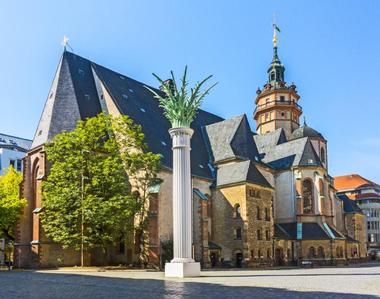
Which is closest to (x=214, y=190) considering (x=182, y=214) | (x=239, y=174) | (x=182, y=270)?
(x=239, y=174)

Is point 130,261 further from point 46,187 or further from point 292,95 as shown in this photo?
point 292,95

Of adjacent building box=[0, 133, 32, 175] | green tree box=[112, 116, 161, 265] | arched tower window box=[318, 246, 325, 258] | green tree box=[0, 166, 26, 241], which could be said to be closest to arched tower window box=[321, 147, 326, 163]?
arched tower window box=[318, 246, 325, 258]

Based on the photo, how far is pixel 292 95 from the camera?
2662 inches

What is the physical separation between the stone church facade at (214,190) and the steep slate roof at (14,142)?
110 ft

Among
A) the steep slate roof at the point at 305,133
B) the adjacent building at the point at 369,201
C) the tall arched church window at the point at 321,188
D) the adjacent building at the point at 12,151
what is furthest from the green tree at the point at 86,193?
the adjacent building at the point at 369,201

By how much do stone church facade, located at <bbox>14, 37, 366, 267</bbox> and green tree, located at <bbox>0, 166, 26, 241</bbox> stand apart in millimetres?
917

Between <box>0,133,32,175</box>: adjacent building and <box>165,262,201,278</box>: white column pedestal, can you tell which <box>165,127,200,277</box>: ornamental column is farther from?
<box>0,133,32,175</box>: adjacent building

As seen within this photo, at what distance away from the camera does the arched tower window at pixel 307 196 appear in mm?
53406

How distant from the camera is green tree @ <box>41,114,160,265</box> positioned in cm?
3472

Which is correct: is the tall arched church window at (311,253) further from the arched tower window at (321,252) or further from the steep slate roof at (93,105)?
the steep slate roof at (93,105)

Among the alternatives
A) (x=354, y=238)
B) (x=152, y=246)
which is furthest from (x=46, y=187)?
(x=354, y=238)

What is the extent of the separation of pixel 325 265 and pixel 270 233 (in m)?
7.74

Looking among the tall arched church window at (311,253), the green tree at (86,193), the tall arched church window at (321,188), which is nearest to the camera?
the green tree at (86,193)

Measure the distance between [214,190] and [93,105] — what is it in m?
14.3
